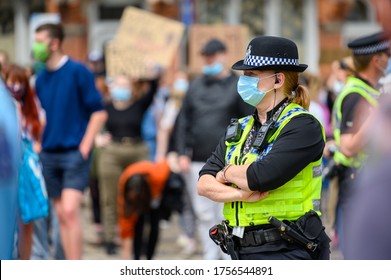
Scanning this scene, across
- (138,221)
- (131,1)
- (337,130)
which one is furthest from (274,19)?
(337,130)

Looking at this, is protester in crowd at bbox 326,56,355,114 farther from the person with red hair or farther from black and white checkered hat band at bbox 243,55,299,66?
the person with red hair

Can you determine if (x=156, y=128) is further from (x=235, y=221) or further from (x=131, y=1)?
(x=131, y=1)

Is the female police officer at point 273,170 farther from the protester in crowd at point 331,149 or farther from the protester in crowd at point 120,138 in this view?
the protester in crowd at point 120,138

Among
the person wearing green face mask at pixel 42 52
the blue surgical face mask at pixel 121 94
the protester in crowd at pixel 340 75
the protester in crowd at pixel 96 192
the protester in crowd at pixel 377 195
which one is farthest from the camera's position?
the protester in crowd at pixel 96 192

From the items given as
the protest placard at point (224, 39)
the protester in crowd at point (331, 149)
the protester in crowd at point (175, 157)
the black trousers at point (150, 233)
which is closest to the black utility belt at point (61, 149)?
the black trousers at point (150, 233)

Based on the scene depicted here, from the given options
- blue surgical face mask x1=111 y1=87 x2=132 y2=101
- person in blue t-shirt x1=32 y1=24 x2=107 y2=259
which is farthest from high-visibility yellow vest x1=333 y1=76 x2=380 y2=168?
blue surgical face mask x1=111 y1=87 x2=132 y2=101

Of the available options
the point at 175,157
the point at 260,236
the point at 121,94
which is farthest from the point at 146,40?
the point at 260,236

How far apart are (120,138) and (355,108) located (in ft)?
13.3

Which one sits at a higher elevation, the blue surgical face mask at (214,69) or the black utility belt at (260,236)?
the blue surgical face mask at (214,69)

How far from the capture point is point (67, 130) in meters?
→ 7.36

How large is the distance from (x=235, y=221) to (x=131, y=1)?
57.9 ft

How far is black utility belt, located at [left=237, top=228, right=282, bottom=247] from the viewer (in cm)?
406

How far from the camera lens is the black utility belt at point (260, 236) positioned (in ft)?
13.3

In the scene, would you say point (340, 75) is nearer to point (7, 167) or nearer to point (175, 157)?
point (175, 157)
